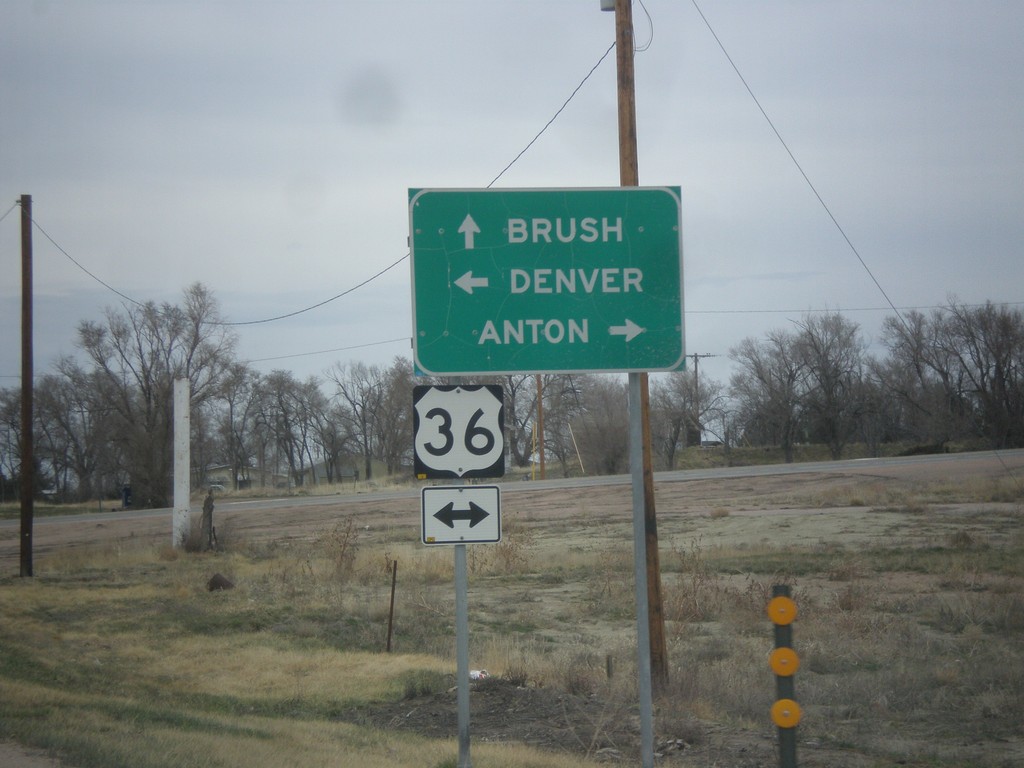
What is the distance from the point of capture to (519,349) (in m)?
5.92

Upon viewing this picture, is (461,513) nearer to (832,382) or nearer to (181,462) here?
(181,462)

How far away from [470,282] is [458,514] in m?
1.40

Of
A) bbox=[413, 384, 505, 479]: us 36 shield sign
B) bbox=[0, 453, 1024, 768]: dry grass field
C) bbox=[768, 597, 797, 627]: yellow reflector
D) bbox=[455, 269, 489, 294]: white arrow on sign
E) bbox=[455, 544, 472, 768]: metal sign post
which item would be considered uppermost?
bbox=[455, 269, 489, 294]: white arrow on sign

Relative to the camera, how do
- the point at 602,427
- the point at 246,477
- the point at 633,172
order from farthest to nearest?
the point at 246,477 < the point at 602,427 < the point at 633,172

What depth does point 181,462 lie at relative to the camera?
95.0ft

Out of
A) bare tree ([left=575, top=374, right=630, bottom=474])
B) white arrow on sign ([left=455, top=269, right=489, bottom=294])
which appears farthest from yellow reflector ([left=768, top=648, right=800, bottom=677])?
bare tree ([left=575, top=374, right=630, bottom=474])

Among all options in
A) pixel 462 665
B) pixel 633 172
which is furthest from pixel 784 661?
pixel 633 172

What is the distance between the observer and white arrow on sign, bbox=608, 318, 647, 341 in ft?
19.3

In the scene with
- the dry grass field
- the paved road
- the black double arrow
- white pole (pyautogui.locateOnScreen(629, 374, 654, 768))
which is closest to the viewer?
white pole (pyautogui.locateOnScreen(629, 374, 654, 768))

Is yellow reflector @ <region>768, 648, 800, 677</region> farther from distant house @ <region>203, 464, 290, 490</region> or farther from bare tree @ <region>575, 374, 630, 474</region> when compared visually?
distant house @ <region>203, 464, 290, 490</region>

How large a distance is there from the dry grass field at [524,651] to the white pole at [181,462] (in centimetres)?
114

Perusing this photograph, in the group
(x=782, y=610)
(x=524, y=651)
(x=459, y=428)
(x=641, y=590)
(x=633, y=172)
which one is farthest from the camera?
(x=524, y=651)

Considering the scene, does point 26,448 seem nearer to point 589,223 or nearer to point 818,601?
point 818,601

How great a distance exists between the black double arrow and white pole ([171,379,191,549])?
24213 millimetres
